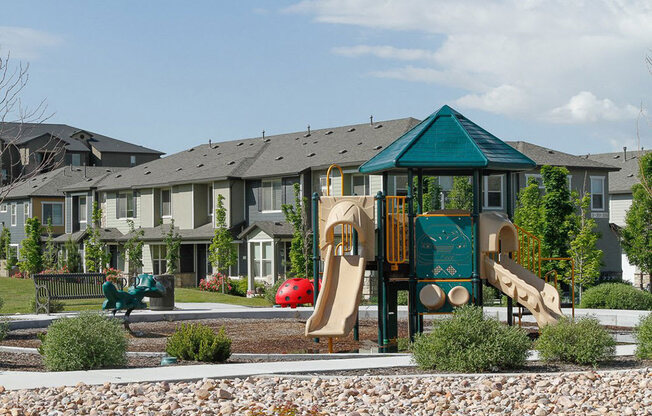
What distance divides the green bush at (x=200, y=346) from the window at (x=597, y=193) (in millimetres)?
34509

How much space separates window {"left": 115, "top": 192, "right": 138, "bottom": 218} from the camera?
52503 mm

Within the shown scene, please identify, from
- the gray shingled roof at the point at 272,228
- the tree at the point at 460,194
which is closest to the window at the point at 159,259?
the gray shingled roof at the point at 272,228

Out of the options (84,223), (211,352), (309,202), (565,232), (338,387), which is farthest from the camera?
(84,223)

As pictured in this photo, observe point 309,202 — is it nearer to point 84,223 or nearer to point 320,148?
point 320,148

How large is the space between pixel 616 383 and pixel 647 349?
2506 mm

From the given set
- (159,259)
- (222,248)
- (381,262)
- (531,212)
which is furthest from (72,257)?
(381,262)

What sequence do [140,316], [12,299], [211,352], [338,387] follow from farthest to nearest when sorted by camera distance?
1. [12,299]
2. [140,316]
3. [211,352]
4. [338,387]

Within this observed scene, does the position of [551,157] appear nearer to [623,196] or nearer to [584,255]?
[584,255]

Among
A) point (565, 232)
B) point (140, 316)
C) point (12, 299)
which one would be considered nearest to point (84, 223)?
point (12, 299)

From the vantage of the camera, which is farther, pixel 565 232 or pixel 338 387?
pixel 565 232

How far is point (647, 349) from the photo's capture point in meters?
13.0

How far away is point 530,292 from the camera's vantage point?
15938mm

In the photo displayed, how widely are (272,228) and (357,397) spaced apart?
32.2 meters

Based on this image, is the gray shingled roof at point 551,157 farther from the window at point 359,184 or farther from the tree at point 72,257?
the tree at point 72,257
